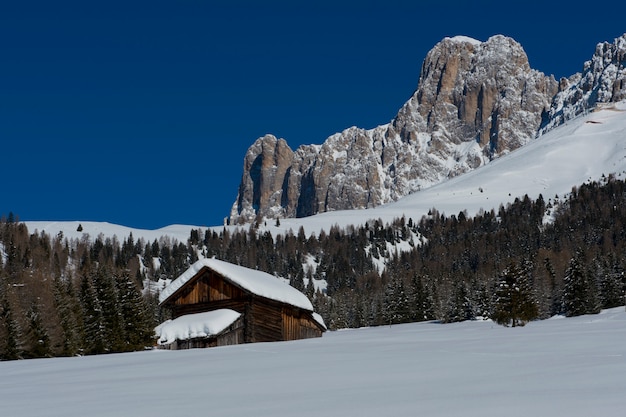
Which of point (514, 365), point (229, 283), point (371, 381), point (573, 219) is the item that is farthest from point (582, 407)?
point (573, 219)

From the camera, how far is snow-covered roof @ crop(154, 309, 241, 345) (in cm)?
3788

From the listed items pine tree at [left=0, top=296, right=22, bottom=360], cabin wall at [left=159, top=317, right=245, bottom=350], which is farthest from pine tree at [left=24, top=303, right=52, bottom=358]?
cabin wall at [left=159, top=317, right=245, bottom=350]

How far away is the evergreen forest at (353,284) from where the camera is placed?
192 feet

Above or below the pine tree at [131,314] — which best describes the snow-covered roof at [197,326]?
below

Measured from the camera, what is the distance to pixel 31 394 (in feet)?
40.4

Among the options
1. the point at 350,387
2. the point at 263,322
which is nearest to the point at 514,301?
the point at 263,322

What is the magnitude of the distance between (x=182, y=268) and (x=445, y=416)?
17581 cm

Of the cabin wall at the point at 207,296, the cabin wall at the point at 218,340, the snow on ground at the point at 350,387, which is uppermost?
the cabin wall at the point at 207,296

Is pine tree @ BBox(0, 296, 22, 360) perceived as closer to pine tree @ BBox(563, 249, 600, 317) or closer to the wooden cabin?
the wooden cabin

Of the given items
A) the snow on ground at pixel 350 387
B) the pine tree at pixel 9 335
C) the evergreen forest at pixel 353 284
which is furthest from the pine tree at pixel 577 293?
the snow on ground at pixel 350 387

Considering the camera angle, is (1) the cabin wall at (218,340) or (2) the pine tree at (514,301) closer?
(1) the cabin wall at (218,340)

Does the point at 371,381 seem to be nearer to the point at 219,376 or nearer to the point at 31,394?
the point at 219,376

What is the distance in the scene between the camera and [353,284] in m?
179

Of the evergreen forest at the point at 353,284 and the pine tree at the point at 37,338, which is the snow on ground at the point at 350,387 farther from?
the evergreen forest at the point at 353,284
